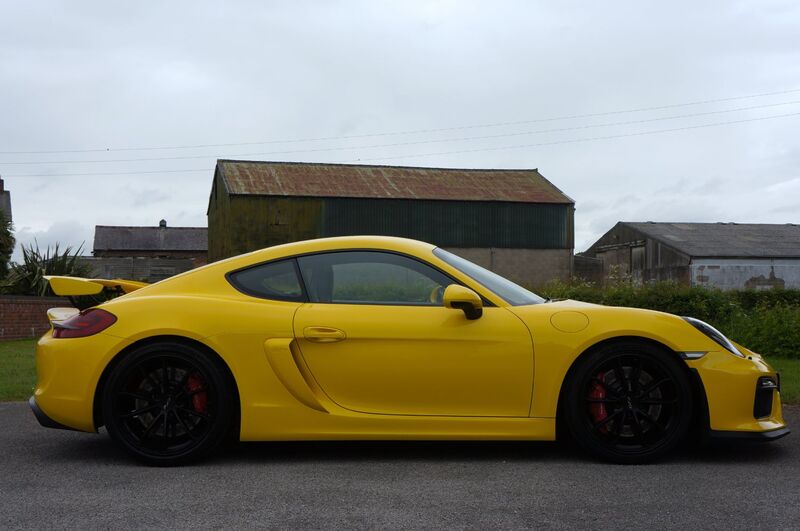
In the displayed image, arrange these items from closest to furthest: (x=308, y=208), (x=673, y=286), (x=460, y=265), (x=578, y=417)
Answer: (x=578, y=417) → (x=460, y=265) → (x=673, y=286) → (x=308, y=208)

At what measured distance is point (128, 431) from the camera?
4.29 meters

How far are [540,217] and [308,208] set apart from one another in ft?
46.4

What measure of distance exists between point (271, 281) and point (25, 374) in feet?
17.7

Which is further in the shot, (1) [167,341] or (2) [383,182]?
(2) [383,182]

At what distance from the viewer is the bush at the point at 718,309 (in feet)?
35.1

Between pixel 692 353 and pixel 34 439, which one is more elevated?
pixel 692 353

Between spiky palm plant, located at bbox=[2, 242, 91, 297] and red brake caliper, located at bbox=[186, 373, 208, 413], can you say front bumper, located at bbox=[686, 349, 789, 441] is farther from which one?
spiky palm plant, located at bbox=[2, 242, 91, 297]

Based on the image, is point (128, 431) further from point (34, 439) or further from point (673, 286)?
point (673, 286)

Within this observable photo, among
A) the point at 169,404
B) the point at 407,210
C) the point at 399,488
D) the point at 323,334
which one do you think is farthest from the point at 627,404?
the point at 407,210

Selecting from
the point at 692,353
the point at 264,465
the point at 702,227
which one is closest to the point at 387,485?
the point at 264,465

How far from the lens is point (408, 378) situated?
4.25 metres

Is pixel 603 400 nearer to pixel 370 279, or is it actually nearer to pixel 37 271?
pixel 370 279

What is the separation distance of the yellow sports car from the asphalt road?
18 centimetres

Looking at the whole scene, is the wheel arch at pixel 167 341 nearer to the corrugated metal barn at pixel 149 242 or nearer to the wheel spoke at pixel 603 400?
the wheel spoke at pixel 603 400
